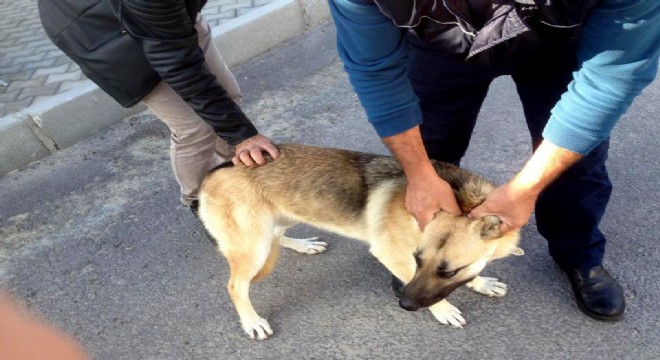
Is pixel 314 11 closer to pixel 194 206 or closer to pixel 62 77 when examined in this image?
pixel 62 77

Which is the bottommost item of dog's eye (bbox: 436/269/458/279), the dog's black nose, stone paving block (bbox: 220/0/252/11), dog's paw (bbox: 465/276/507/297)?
dog's paw (bbox: 465/276/507/297)

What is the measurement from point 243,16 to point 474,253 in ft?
13.6

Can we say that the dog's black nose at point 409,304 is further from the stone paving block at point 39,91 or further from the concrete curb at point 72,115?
the stone paving block at point 39,91

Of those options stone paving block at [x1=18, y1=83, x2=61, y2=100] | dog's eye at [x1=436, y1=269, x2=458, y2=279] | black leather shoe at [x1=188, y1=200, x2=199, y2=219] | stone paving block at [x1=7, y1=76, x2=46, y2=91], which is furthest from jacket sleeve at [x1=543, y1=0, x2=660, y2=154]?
stone paving block at [x1=7, y1=76, x2=46, y2=91]

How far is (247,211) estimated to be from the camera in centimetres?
248

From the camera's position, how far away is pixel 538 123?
7.89 feet

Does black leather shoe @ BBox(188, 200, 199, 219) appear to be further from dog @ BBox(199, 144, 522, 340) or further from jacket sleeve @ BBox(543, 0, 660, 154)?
jacket sleeve @ BBox(543, 0, 660, 154)

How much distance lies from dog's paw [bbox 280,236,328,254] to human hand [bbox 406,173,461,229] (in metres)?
1.04

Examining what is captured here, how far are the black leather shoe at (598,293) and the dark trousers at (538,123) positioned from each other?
2.0 inches

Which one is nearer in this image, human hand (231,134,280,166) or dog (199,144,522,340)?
dog (199,144,522,340)

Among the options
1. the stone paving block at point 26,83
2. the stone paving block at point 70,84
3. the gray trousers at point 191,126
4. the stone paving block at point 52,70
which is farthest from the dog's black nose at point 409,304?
the stone paving block at point 52,70

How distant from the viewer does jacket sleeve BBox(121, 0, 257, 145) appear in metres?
2.08

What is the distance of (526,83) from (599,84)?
23.9 inches

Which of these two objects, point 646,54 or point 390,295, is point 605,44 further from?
point 390,295
